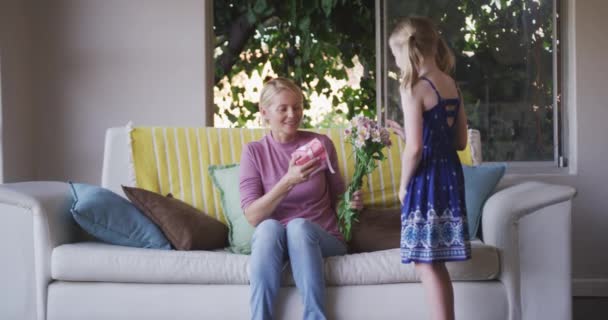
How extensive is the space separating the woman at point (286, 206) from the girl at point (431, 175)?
1.08 ft

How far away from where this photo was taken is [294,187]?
2.87 meters

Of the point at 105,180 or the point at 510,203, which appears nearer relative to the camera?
the point at 510,203

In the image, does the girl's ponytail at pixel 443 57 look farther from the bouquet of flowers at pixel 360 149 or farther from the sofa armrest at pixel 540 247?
the sofa armrest at pixel 540 247

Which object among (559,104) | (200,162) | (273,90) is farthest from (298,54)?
(273,90)

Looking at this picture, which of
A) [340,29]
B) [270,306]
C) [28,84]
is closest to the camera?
[270,306]

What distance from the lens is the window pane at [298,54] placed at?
4867 millimetres

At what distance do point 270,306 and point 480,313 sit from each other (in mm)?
704

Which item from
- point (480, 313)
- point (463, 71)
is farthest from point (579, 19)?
point (480, 313)

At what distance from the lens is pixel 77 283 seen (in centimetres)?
273

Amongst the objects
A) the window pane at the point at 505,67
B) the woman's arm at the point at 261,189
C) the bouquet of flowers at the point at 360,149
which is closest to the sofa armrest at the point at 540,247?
the bouquet of flowers at the point at 360,149

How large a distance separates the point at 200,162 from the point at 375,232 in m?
0.80

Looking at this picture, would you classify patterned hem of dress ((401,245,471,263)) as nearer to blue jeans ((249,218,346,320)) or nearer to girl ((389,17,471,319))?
girl ((389,17,471,319))

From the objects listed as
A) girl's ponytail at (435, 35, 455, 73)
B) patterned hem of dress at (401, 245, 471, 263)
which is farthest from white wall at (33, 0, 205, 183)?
patterned hem of dress at (401, 245, 471, 263)

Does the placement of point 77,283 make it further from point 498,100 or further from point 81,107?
point 498,100
